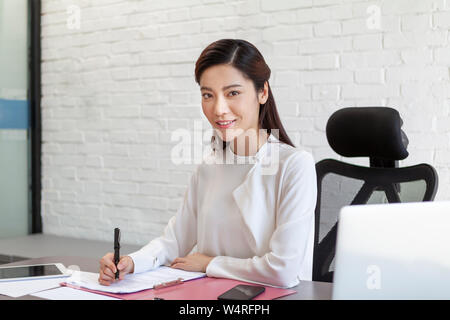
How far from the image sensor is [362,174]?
1.62 meters

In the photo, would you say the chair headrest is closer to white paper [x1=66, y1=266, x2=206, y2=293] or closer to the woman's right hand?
white paper [x1=66, y1=266, x2=206, y2=293]

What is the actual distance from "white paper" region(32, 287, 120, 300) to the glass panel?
2517 mm

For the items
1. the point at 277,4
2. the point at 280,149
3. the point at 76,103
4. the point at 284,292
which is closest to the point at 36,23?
the point at 76,103

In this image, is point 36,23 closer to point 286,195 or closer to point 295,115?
point 295,115

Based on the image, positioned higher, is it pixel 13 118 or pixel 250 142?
pixel 13 118

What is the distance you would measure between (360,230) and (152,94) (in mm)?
2444

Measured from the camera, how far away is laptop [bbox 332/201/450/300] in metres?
0.74

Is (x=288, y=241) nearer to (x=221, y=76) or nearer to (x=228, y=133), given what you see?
(x=228, y=133)

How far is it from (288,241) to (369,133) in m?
0.46

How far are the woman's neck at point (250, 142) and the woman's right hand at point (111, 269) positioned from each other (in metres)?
0.42

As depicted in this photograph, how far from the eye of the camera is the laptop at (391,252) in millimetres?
738

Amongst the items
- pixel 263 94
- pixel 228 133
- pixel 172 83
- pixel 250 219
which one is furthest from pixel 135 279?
pixel 172 83

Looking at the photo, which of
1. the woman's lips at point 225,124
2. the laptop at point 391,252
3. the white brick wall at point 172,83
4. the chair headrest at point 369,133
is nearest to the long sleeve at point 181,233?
the woman's lips at point 225,124

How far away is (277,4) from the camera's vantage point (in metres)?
2.67
